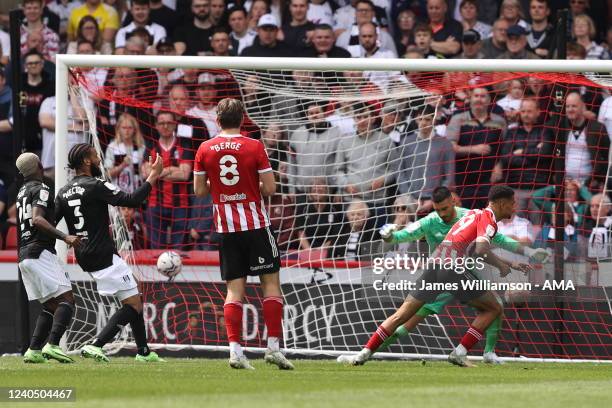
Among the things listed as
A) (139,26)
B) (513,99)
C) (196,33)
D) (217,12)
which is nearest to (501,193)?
(513,99)

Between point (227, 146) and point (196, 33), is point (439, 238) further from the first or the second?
point (196, 33)

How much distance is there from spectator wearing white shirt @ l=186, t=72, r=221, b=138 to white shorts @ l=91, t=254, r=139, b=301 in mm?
2968

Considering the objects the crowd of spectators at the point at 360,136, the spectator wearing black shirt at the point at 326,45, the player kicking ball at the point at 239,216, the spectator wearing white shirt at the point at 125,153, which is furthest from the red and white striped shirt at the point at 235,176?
the spectator wearing black shirt at the point at 326,45

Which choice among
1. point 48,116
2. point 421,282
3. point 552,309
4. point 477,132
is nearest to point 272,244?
point 421,282

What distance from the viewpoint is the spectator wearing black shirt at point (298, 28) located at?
1628 cm

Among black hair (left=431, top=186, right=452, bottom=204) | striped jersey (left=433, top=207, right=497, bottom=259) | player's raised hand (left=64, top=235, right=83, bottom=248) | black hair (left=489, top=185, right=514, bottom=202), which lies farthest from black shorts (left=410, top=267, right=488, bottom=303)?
player's raised hand (left=64, top=235, right=83, bottom=248)

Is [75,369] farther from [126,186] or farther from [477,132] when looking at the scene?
[477,132]

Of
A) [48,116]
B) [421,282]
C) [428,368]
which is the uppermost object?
[48,116]

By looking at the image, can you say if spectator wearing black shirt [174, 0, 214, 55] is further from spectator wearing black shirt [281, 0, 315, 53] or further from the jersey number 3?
the jersey number 3

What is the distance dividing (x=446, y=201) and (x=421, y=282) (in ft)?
2.97

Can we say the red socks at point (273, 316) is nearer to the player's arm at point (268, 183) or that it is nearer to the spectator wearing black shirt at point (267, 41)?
the player's arm at point (268, 183)

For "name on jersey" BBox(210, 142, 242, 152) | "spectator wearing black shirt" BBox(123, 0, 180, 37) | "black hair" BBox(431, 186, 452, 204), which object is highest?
"spectator wearing black shirt" BBox(123, 0, 180, 37)

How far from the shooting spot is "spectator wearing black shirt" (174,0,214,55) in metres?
16.5

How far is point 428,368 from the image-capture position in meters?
10.9
